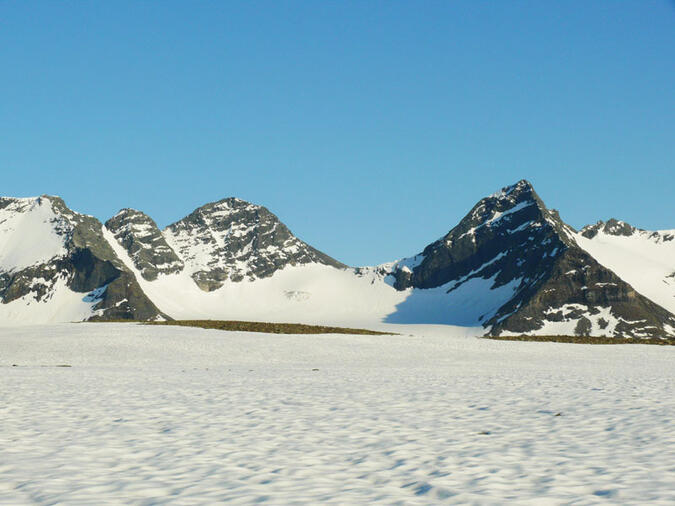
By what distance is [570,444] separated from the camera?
12.6 metres

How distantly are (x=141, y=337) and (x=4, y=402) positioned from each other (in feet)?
99.4

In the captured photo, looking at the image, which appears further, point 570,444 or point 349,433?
point 349,433

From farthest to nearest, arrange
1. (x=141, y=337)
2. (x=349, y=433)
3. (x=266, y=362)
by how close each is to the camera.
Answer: (x=141, y=337) → (x=266, y=362) → (x=349, y=433)

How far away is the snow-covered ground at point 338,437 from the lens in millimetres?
9422

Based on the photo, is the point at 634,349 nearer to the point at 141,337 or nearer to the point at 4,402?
the point at 141,337

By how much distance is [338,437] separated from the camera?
13477 millimetres

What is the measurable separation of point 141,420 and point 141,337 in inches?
1337

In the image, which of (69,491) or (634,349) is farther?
(634,349)

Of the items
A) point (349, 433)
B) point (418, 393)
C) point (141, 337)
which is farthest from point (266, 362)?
point (349, 433)

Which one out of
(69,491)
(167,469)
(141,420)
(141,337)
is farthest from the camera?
(141,337)

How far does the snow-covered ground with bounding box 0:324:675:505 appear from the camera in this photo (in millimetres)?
9422

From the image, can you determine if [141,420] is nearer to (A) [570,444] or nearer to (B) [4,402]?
(B) [4,402]

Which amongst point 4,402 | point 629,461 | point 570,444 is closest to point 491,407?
point 570,444

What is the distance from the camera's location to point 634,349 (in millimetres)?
48844
